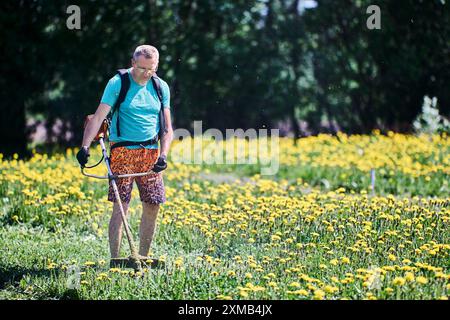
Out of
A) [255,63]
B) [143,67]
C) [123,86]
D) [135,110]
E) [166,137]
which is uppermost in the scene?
[255,63]

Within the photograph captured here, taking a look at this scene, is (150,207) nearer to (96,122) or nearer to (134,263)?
(134,263)

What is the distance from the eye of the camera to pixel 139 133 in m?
4.87

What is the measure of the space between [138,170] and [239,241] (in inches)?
43.2

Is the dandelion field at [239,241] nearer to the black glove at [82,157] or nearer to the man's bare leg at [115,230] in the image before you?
the man's bare leg at [115,230]

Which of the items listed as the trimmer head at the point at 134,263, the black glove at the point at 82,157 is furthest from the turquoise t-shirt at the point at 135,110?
the trimmer head at the point at 134,263

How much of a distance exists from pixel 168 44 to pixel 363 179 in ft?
15.5

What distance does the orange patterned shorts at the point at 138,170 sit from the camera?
4.90 metres

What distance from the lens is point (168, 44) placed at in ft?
38.5

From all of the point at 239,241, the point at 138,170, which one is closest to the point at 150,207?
the point at 138,170

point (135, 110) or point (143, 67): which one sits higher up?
point (143, 67)

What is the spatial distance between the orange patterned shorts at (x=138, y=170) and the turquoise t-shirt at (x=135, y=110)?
0.19ft
